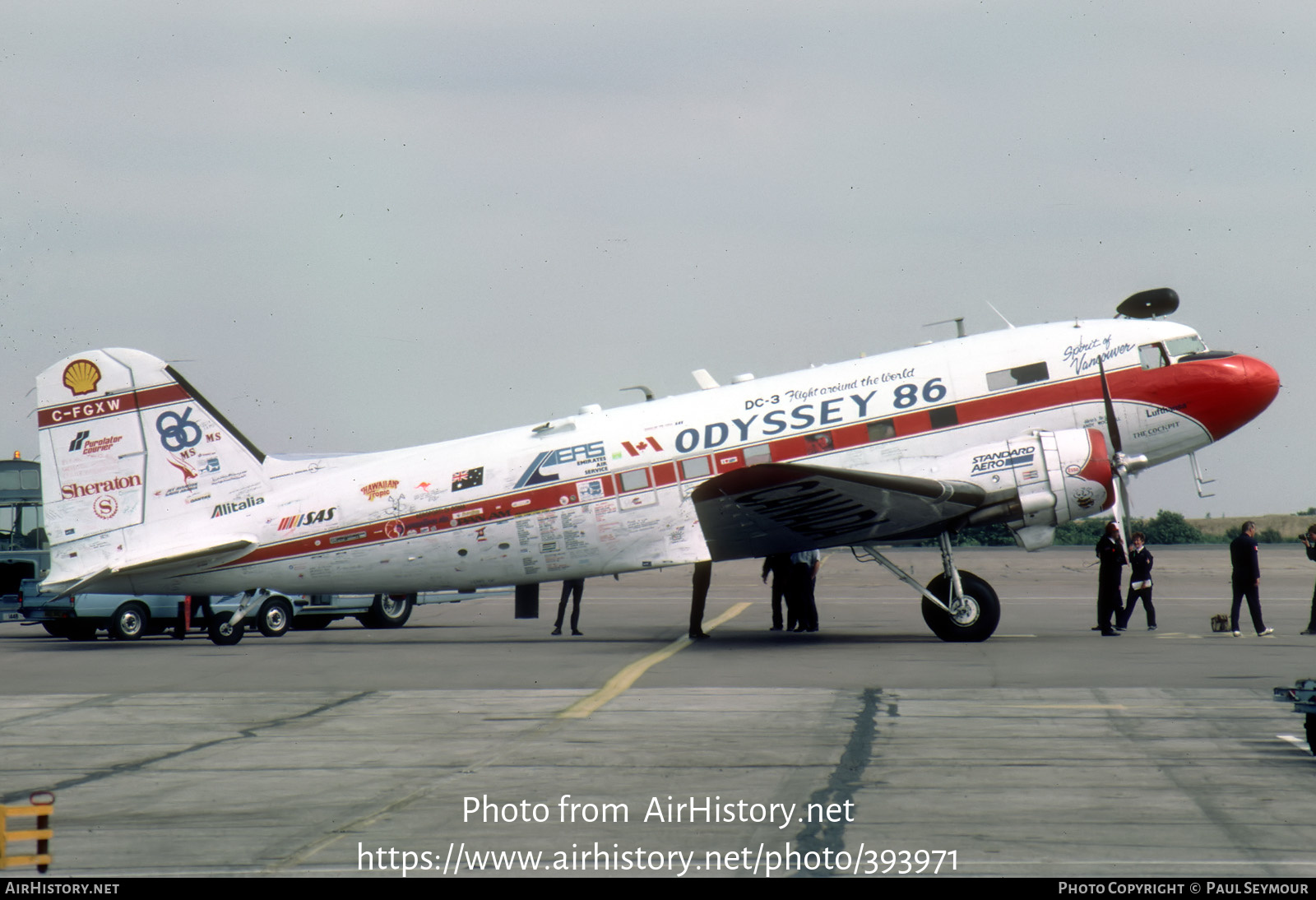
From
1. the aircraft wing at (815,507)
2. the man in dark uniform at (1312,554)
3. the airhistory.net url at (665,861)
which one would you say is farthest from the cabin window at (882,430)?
the airhistory.net url at (665,861)

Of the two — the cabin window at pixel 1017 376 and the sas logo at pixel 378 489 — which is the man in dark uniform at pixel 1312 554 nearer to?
the cabin window at pixel 1017 376

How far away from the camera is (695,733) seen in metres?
11.2

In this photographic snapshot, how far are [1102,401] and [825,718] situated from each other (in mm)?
10153

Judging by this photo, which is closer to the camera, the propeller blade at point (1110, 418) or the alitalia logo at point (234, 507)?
the propeller blade at point (1110, 418)

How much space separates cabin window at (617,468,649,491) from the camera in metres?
20.6

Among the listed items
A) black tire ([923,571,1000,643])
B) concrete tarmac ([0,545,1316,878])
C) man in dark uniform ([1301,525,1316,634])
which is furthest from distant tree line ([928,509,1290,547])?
concrete tarmac ([0,545,1316,878])

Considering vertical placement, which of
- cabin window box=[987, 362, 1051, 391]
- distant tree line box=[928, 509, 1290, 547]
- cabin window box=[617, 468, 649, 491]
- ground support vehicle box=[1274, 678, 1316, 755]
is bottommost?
distant tree line box=[928, 509, 1290, 547]

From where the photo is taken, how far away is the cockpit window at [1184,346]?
20.0 metres

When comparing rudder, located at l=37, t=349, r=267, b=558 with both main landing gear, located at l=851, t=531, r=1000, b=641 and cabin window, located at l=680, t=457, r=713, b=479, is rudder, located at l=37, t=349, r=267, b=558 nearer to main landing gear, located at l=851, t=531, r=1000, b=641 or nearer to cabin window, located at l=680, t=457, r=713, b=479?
cabin window, located at l=680, t=457, r=713, b=479

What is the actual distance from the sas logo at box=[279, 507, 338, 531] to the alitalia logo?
0.67 meters

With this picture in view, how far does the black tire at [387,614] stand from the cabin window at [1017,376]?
13783 mm
